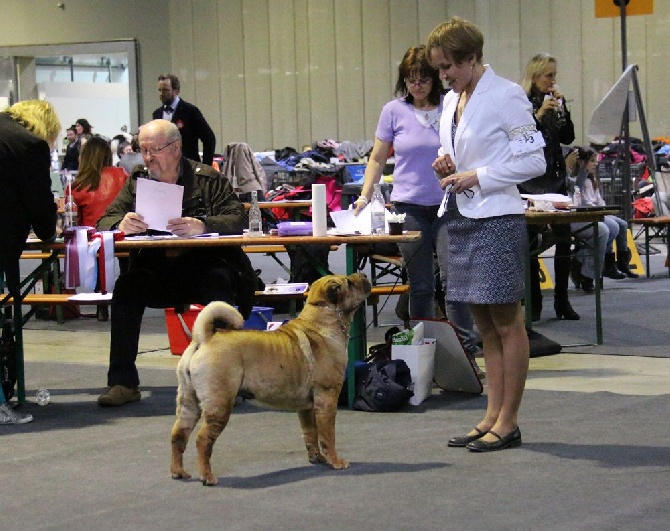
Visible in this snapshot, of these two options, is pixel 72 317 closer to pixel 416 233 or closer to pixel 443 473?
pixel 416 233

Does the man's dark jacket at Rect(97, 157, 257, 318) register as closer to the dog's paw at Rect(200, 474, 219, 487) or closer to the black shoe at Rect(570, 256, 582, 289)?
the dog's paw at Rect(200, 474, 219, 487)

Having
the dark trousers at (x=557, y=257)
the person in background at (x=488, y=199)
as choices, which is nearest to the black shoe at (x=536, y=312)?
the dark trousers at (x=557, y=257)

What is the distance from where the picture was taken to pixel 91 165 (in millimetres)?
7570

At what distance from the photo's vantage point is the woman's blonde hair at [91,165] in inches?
297

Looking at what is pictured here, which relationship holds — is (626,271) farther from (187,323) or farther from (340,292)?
(340,292)

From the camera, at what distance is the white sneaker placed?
15.5 ft

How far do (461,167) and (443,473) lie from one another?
40.0 inches

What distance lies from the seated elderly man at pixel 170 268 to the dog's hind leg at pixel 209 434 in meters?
1.40

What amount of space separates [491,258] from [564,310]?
3.33m

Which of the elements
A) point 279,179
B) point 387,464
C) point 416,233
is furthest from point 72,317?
point 279,179

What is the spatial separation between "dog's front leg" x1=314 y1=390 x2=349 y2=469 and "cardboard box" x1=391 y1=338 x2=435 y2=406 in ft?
3.39

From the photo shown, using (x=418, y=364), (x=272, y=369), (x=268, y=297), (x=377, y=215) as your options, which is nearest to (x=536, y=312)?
(x=268, y=297)

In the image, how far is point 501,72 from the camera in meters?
15.8

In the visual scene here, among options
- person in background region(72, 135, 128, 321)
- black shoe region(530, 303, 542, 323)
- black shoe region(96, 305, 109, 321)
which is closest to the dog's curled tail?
black shoe region(530, 303, 542, 323)
